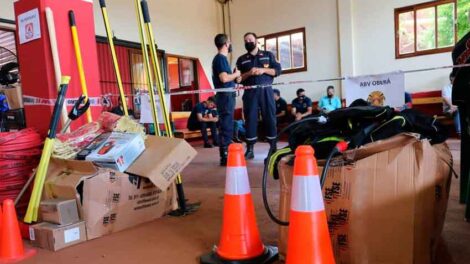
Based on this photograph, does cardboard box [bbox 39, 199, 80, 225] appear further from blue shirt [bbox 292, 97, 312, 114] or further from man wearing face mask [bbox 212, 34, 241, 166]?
blue shirt [bbox 292, 97, 312, 114]

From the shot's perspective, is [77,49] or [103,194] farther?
[77,49]

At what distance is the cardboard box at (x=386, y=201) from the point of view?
40.8 inches

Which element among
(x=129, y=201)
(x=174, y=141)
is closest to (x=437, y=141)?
(x=174, y=141)

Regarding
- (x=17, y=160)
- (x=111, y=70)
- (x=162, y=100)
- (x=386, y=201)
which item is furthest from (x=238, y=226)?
(x=111, y=70)

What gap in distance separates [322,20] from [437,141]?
7.24 meters

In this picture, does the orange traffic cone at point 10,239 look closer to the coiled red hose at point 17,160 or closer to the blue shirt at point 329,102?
the coiled red hose at point 17,160

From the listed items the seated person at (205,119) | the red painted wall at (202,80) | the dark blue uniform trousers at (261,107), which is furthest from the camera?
the red painted wall at (202,80)

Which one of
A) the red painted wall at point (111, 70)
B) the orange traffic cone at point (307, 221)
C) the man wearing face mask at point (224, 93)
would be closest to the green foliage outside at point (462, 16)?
the man wearing face mask at point (224, 93)

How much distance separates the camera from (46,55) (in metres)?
2.11

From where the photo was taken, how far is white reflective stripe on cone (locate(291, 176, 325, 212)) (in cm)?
98

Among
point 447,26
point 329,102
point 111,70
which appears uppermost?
point 447,26

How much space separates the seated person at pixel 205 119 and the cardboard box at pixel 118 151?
440 cm

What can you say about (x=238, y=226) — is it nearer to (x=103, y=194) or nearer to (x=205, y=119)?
(x=103, y=194)

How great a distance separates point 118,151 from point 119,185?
165mm
